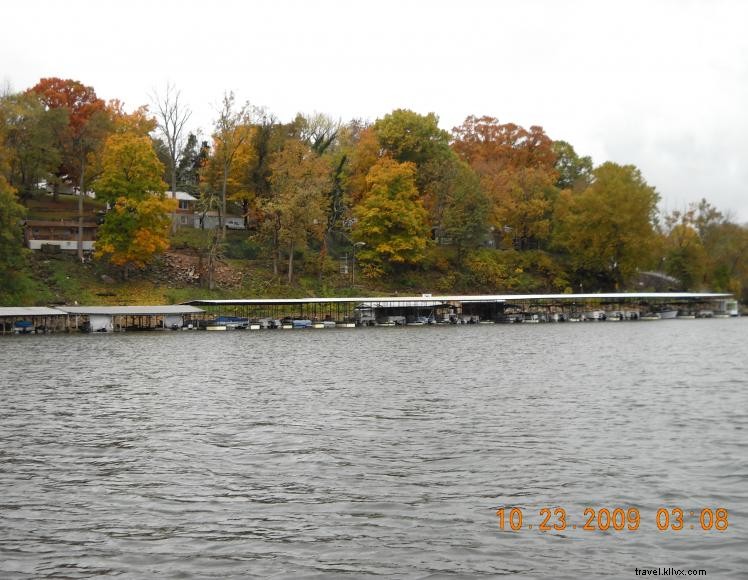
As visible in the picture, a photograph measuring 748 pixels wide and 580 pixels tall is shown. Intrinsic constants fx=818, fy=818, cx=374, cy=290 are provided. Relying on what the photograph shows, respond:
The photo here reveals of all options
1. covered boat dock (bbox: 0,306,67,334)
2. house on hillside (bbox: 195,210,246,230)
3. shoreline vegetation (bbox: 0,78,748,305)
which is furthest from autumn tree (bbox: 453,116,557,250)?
covered boat dock (bbox: 0,306,67,334)

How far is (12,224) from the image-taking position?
90.8 meters

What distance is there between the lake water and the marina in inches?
1534

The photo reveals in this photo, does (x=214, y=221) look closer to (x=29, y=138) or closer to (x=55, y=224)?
(x=55, y=224)

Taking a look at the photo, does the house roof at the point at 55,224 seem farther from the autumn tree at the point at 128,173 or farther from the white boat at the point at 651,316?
the white boat at the point at 651,316

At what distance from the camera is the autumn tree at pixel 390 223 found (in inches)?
4833

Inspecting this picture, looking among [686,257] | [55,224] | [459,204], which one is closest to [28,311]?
[55,224]

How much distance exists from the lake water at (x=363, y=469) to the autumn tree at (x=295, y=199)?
6143cm

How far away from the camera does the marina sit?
9181 cm

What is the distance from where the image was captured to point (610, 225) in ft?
432

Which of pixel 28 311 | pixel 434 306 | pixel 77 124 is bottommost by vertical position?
pixel 434 306

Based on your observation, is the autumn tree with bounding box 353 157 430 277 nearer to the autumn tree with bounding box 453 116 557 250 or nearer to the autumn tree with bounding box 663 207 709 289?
the autumn tree with bounding box 453 116 557 250

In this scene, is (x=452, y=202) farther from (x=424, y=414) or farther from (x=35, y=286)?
(x=424, y=414)

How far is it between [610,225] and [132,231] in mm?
74227

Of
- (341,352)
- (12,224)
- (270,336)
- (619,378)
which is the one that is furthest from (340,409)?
(12,224)
